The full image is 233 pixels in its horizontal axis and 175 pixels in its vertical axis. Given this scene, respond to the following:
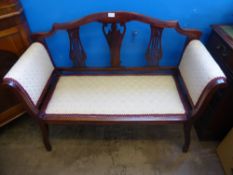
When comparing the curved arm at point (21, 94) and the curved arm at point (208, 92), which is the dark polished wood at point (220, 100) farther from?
the curved arm at point (21, 94)

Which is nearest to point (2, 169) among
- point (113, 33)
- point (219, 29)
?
point (113, 33)

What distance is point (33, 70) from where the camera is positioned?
1.02m

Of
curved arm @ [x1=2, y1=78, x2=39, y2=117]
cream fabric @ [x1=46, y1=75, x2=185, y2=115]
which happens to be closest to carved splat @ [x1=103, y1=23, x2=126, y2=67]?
cream fabric @ [x1=46, y1=75, x2=185, y2=115]

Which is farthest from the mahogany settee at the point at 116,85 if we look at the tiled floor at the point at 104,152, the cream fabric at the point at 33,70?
the tiled floor at the point at 104,152

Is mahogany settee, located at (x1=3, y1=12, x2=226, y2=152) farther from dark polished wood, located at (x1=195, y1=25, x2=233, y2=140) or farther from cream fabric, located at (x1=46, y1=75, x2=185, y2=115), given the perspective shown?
dark polished wood, located at (x1=195, y1=25, x2=233, y2=140)

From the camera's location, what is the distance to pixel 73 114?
104 cm

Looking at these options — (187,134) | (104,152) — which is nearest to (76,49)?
(104,152)

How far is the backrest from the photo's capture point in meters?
1.04

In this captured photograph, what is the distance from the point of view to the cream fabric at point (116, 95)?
1049mm

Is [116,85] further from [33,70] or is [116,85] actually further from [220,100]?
[220,100]

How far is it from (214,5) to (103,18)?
0.68 m

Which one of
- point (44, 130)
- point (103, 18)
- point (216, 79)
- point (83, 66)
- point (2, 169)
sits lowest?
point (2, 169)

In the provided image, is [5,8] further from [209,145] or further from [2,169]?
[209,145]

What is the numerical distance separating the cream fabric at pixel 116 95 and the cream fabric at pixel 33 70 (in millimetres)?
114
